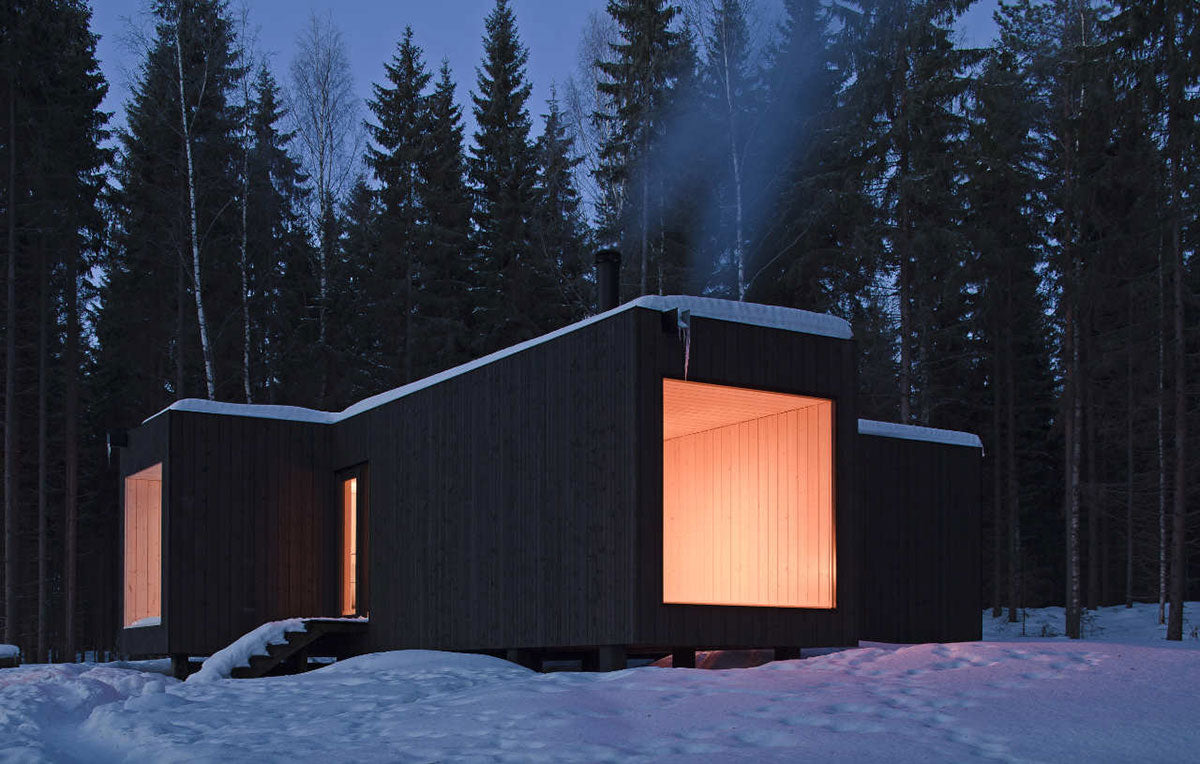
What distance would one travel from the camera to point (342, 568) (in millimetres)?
11844

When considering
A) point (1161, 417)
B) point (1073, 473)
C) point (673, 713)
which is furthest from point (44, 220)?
point (1161, 417)

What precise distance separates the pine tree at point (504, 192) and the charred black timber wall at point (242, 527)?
9.65 m

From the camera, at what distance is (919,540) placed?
437 inches

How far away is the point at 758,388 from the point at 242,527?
20.0 ft

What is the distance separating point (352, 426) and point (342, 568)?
62.2 inches

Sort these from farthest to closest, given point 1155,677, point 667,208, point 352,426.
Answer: point 667,208 → point 352,426 → point 1155,677

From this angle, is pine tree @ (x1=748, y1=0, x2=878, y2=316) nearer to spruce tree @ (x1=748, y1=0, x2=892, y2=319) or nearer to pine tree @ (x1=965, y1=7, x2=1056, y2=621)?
spruce tree @ (x1=748, y1=0, x2=892, y2=319)

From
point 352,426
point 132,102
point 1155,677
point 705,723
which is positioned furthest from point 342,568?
point 132,102

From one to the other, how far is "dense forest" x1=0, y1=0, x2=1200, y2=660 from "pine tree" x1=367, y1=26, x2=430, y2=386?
8cm

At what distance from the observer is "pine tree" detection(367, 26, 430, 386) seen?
72.0 feet

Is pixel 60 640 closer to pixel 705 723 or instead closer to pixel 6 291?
pixel 6 291

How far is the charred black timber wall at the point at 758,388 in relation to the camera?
24.7ft

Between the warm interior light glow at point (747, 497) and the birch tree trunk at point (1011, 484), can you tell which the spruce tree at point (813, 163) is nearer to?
the birch tree trunk at point (1011, 484)

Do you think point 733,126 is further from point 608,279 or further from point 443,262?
point 443,262
